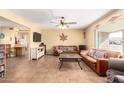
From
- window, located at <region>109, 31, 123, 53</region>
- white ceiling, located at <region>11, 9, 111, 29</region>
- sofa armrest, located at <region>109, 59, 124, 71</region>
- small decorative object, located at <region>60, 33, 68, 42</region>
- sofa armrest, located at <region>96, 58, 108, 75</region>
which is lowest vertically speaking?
sofa armrest, located at <region>96, 58, 108, 75</region>

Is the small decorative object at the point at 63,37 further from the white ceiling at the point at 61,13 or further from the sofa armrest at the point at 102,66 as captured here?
the sofa armrest at the point at 102,66

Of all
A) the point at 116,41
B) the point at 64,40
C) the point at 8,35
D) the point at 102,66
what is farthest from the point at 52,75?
the point at 64,40

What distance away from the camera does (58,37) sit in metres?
11.5

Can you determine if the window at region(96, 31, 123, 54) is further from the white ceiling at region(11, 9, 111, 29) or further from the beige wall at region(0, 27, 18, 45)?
the beige wall at region(0, 27, 18, 45)

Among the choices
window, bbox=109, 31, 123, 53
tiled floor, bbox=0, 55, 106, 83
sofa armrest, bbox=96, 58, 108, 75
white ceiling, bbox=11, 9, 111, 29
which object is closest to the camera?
tiled floor, bbox=0, 55, 106, 83

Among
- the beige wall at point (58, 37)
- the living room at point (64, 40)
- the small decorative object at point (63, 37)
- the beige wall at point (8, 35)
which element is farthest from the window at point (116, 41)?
the beige wall at point (8, 35)

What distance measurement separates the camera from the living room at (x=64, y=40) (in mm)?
5195

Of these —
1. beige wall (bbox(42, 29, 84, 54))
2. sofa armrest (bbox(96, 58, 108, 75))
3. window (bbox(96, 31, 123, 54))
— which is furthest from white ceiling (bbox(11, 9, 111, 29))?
beige wall (bbox(42, 29, 84, 54))

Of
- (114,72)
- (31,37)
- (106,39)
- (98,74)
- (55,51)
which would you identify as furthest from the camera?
(55,51)

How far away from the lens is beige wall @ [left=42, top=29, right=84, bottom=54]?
11477 mm
